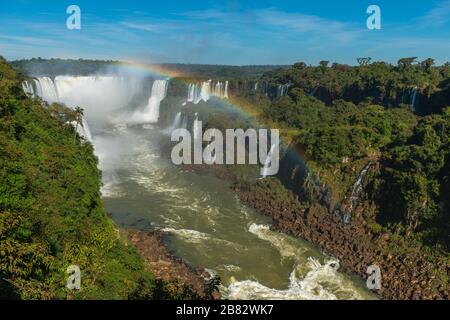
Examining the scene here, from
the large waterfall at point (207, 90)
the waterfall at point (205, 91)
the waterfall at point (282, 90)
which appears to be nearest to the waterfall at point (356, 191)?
the waterfall at point (282, 90)

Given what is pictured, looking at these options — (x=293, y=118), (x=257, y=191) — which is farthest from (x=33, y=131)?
(x=293, y=118)

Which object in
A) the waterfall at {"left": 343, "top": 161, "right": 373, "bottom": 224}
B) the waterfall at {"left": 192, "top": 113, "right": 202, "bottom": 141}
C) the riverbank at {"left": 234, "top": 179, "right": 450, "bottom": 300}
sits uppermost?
the waterfall at {"left": 192, "top": 113, "right": 202, "bottom": 141}

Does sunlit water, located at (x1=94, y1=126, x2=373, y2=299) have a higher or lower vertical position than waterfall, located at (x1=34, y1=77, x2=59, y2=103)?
lower

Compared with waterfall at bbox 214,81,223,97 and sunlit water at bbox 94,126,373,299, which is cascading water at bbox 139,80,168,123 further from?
sunlit water at bbox 94,126,373,299

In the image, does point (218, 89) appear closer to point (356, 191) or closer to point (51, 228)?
point (356, 191)

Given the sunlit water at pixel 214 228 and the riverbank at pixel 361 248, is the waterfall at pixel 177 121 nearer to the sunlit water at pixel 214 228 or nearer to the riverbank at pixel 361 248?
the sunlit water at pixel 214 228

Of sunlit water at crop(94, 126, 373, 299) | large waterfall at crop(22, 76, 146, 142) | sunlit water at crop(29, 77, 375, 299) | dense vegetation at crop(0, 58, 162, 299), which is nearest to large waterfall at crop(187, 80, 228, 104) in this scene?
large waterfall at crop(22, 76, 146, 142)

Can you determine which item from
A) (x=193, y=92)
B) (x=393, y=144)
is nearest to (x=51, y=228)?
(x=393, y=144)
